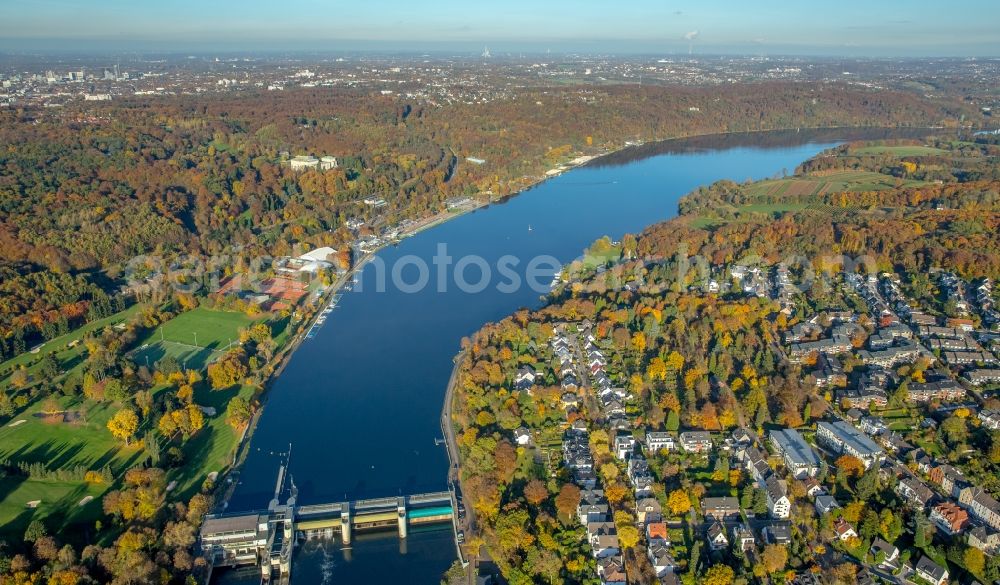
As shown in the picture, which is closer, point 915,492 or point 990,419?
point 915,492

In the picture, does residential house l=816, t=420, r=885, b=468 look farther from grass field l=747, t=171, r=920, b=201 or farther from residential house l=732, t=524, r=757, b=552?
grass field l=747, t=171, r=920, b=201

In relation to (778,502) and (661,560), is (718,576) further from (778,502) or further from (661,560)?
(778,502)

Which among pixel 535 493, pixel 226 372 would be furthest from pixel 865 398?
pixel 226 372

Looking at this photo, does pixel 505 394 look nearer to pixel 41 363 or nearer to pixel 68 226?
pixel 41 363

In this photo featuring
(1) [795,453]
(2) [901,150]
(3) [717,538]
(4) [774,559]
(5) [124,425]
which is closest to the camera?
(4) [774,559]

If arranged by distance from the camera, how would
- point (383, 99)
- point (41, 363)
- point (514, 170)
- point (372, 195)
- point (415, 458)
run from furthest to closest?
point (383, 99)
point (514, 170)
point (372, 195)
point (41, 363)
point (415, 458)

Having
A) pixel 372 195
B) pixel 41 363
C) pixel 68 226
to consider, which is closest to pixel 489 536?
pixel 41 363
